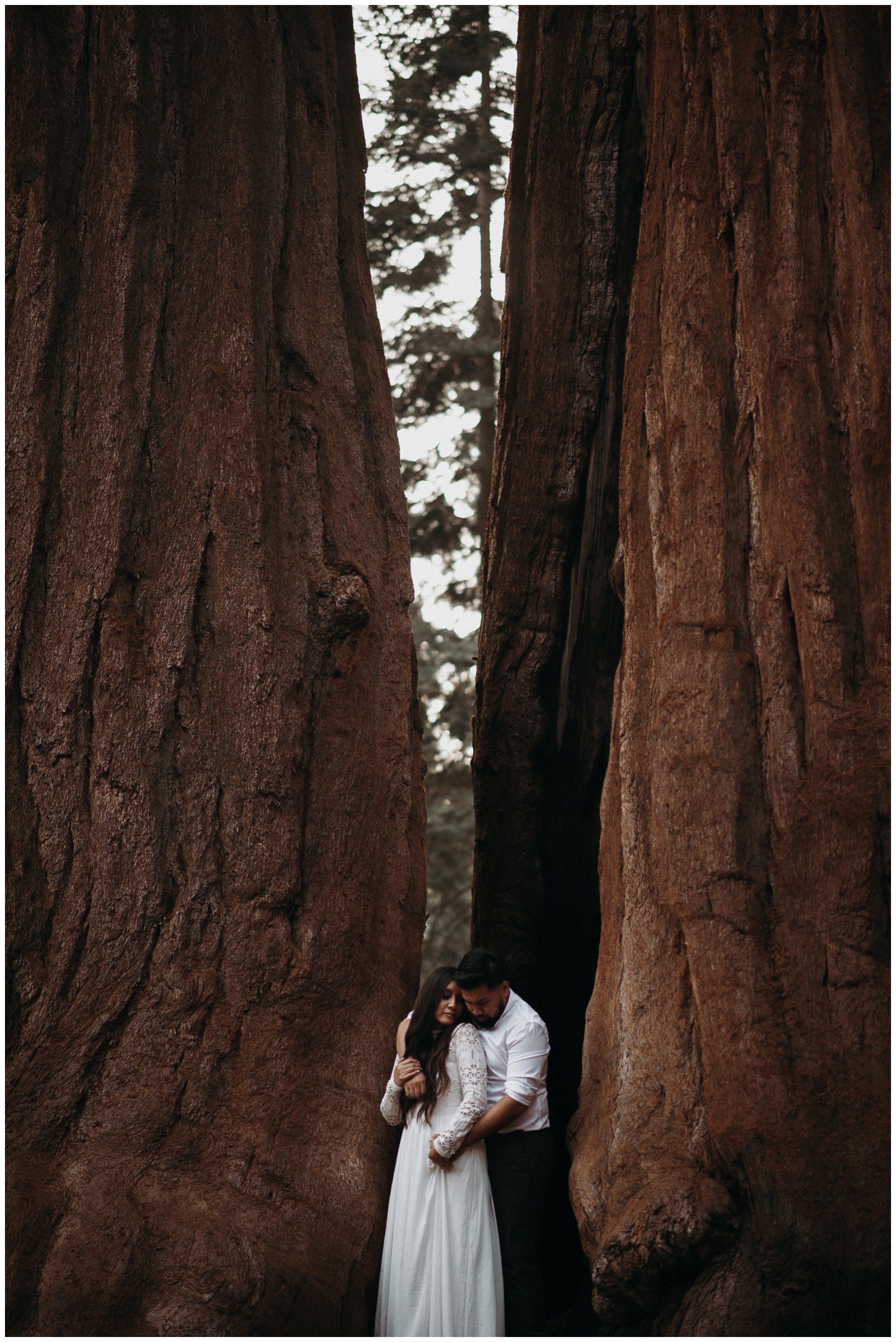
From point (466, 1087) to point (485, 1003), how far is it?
0.38 metres

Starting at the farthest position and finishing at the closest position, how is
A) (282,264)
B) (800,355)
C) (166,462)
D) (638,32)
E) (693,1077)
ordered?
1. (638,32)
2. (282,264)
3. (166,462)
4. (800,355)
5. (693,1077)

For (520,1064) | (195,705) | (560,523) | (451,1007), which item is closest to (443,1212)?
(520,1064)

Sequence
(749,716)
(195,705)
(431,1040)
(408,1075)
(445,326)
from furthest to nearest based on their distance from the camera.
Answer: (445,326) → (195,705) → (431,1040) → (408,1075) → (749,716)

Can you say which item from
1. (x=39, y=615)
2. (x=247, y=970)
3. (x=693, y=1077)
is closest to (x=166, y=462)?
(x=39, y=615)

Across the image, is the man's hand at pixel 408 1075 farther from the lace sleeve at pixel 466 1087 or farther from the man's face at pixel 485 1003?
the man's face at pixel 485 1003

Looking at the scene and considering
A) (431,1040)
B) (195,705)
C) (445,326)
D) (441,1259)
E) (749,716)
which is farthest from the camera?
(445,326)

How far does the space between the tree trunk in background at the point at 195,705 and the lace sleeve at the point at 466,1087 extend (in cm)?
40

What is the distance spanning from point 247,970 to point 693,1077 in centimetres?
186

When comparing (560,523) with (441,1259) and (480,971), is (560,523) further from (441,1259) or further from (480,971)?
(441,1259)

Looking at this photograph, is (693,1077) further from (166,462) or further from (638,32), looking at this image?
(638,32)

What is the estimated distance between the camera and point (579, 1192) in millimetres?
4559

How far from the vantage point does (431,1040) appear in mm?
4906

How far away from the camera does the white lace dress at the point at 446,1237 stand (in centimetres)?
455

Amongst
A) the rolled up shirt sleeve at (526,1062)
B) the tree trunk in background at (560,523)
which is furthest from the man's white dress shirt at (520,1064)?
the tree trunk in background at (560,523)
